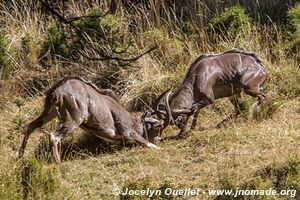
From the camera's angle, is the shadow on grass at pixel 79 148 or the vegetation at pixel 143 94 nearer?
the vegetation at pixel 143 94

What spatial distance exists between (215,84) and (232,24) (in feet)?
8.28

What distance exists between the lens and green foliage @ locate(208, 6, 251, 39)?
47.4 feet

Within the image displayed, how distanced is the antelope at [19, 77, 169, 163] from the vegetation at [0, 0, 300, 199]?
0.63 ft

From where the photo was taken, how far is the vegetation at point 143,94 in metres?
9.73

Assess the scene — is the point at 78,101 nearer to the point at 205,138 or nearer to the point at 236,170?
the point at 205,138

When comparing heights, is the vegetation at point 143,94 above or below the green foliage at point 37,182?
below

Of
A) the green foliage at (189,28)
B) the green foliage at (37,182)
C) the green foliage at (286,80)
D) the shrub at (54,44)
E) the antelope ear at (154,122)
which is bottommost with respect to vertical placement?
the green foliage at (286,80)

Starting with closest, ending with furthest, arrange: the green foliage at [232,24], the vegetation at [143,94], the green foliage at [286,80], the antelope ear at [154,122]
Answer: the vegetation at [143,94] < the antelope ear at [154,122] < the green foliage at [286,80] < the green foliage at [232,24]

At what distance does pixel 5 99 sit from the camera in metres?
14.2

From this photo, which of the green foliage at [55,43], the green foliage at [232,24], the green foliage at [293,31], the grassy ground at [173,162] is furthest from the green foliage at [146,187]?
the green foliage at [55,43]

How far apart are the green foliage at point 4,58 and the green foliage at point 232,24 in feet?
10.9

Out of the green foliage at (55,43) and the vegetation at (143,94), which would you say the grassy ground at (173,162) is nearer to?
the vegetation at (143,94)

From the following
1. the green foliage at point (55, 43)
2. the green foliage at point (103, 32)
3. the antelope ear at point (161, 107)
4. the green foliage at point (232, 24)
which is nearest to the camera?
the antelope ear at point (161, 107)

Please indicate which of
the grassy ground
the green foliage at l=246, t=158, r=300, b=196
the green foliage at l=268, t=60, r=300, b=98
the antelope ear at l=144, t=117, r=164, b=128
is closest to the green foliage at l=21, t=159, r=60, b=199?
the grassy ground
